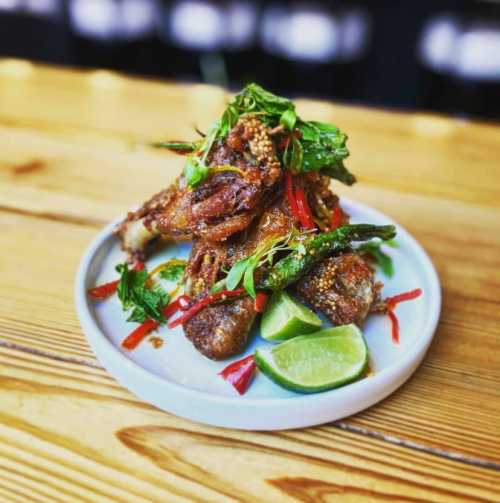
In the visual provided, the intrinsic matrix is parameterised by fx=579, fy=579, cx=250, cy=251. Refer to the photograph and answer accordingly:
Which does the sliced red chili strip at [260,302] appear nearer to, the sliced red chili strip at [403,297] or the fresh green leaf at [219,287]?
the fresh green leaf at [219,287]

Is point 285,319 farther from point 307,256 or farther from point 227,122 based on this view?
point 227,122

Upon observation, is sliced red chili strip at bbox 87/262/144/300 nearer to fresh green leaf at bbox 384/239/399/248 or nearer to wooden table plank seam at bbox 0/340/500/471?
wooden table plank seam at bbox 0/340/500/471

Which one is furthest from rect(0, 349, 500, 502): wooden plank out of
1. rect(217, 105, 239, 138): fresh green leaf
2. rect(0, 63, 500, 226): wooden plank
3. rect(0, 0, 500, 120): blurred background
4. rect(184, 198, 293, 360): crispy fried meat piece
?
rect(0, 0, 500, 120): blurred background

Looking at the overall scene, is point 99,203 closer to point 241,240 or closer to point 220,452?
point 241,240

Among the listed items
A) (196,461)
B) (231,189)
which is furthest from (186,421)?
(231,189)

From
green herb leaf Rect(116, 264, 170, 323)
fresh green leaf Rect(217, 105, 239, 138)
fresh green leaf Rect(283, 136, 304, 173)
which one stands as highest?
fresh green leaf Rect(217, 105, 239, 138)

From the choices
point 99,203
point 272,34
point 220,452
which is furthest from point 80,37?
point 220,452

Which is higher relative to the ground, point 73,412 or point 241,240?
point 241,240
